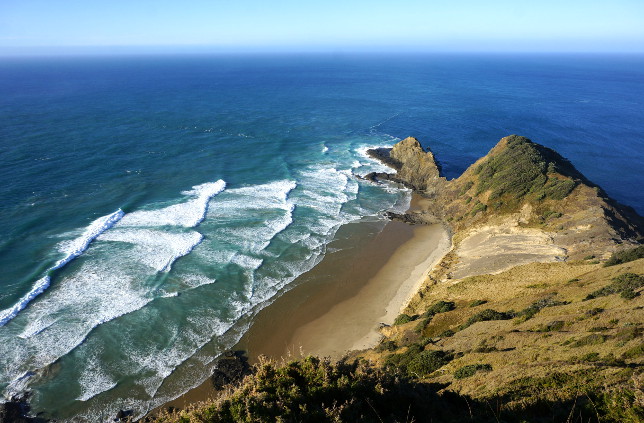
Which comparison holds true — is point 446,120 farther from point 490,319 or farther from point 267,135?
point 490,319

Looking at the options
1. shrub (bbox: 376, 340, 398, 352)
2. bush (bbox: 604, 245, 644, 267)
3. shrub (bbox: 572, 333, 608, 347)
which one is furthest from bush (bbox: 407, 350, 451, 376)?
bush (bbox: 604, 245, 644, 267)

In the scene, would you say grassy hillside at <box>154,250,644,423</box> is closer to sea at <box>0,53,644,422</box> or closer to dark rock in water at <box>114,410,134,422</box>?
dark rock in water at <box>114,410,134,422</box>

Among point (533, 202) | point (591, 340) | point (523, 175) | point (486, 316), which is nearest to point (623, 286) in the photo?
point (591, 340)

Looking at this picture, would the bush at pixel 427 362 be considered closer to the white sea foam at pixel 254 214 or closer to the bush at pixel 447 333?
the bush at pixel 447 333

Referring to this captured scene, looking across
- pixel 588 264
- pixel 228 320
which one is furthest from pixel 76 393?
pixel 588 264

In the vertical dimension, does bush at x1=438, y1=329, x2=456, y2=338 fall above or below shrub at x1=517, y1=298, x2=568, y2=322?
below

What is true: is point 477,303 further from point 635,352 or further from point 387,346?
point 635,352
